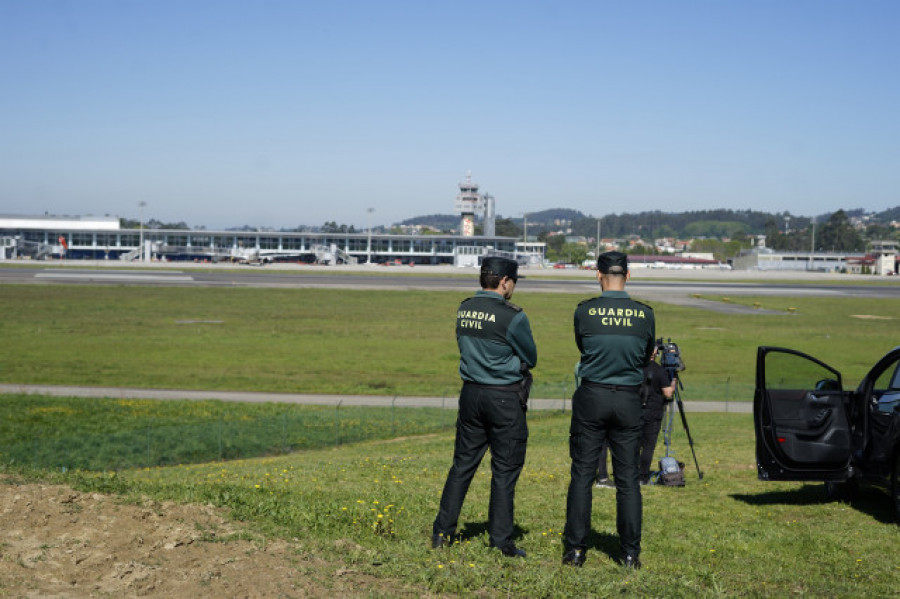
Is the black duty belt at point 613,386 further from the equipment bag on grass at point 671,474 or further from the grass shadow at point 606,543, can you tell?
the equipment bag on grass at point 671,474

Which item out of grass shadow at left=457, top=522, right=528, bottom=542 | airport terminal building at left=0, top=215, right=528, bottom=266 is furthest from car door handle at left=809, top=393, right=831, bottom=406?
airport terminal building at left=0, top=215, right=528, bottom=266

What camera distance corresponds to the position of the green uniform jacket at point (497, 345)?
712 cm

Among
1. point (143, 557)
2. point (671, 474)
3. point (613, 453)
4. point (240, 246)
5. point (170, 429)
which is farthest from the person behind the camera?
point (240, 246)

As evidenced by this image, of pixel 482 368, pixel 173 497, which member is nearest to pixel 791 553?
pixel 482 368

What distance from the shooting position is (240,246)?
178 metres

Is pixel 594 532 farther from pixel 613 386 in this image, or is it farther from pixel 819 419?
pixel 819 419

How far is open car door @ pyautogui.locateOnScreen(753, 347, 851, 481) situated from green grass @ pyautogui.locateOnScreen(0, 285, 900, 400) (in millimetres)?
18126

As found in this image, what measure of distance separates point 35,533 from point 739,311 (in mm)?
66516

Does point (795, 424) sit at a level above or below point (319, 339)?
above

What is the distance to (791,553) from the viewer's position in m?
7.64

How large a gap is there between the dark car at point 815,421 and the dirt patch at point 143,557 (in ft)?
16.6

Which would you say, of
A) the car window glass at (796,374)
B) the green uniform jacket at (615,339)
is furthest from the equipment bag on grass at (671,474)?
the green uniform jacket at (615,339)

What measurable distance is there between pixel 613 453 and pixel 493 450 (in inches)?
42.0

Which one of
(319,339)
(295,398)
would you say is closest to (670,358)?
(295,398)
